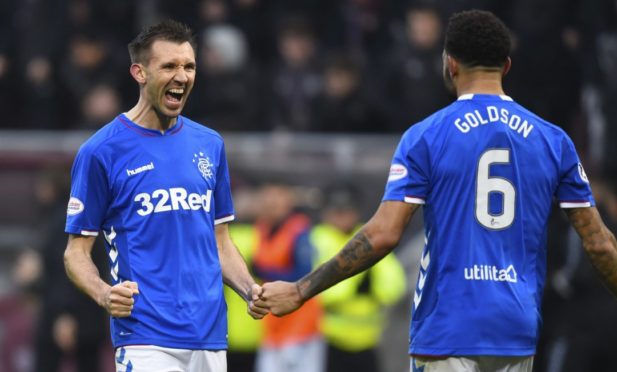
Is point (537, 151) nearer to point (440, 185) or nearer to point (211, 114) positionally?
point (440, 185)

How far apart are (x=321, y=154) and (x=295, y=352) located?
6.96 ft

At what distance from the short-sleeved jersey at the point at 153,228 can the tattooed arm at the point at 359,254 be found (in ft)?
1.20

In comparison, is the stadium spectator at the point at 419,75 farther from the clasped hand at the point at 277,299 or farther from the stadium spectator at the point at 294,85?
the clasped hand at the point at 277,299

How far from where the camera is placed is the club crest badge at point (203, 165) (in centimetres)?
720

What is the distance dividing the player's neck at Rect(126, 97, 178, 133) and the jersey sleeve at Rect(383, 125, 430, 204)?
128 cm

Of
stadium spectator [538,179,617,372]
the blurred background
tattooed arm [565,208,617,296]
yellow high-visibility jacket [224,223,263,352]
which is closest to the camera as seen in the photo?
tattooed arm [565,208,617,296]

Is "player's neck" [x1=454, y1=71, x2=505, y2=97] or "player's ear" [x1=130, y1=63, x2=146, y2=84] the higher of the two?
"player's ear" [x1=130, y1=63, x2=146, y2=84]

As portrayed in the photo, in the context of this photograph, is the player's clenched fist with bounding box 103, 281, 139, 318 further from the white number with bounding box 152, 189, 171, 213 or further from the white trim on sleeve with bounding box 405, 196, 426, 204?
the white trim on sleeve with bounding box 405, 196, 426, 204

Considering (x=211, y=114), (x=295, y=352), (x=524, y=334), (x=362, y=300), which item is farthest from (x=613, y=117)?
(x=524, y=334)

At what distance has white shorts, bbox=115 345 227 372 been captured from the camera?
22.6ft

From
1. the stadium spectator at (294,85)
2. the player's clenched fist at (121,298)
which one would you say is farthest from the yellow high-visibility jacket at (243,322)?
the player's clenched fist at (121,298)

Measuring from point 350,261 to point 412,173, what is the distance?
0.57 m

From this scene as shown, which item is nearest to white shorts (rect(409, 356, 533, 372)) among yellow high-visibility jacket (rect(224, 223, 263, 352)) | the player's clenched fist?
the player's clenched fist

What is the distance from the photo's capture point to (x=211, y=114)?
15.2 metres
